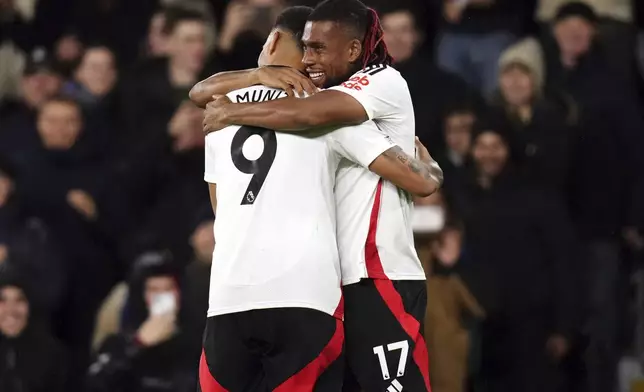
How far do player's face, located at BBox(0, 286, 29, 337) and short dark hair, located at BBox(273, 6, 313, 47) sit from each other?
12.6ft

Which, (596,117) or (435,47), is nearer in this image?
(596,117)

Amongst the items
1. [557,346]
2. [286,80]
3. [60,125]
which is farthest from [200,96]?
[60,125]

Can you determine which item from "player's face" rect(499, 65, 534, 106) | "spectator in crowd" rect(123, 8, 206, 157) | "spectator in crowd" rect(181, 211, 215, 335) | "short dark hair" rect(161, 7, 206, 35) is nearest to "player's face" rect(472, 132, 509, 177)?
"player's face" rect(499, 65, 534, 106)

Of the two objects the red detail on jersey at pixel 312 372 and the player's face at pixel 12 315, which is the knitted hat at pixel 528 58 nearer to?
the player's face at pixel 12 315

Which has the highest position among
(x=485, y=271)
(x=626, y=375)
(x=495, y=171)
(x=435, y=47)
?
(x=435, y=47)

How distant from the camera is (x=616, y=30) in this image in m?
8.98

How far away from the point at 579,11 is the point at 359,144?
184 inches

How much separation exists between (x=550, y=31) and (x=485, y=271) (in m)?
2.06

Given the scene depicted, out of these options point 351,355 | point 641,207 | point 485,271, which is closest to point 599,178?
point 641,207

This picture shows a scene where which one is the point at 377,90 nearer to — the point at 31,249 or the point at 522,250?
the point at 522,250

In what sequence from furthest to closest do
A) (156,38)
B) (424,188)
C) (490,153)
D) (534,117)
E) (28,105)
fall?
(156,38)
(28,105)
(534,117)
(490,153)
(424,188)

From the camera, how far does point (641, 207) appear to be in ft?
27.3

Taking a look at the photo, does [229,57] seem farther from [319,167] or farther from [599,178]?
[319,167]

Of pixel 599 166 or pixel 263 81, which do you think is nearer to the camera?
pixel 263 81
